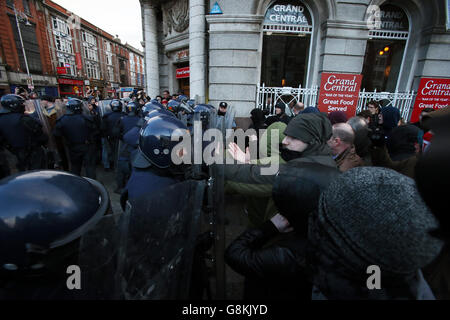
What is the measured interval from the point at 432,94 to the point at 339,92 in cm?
325

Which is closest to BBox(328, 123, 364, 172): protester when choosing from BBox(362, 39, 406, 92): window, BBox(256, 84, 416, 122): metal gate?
BBox(256, 84, 416, 122): metal gate

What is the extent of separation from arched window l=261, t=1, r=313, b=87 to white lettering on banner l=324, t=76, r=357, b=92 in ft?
3.36

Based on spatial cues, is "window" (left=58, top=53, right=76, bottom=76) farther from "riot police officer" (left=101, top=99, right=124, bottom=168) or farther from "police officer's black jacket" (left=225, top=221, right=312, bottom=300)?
"police officer's black jacket" (left=225, top=221, right=312, bottom=300)

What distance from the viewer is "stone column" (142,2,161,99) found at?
979cm

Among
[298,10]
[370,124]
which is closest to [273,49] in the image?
[298,10]

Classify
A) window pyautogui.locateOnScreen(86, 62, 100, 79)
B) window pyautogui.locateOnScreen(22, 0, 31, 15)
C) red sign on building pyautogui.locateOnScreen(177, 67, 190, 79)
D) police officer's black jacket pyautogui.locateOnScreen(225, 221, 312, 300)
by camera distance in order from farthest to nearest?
1. window pyautogui.locateOnScreen(86, 62, 100, 79)
2. window pyautogui.locateOnScreen(22, 0, 31, 15)
3. red sign on building pyautogui.locateOnScreen(177, 67, 190, 79)
4. police officer's black jacket pyautogui.locateOnScreen(225, 221, 312, 300)

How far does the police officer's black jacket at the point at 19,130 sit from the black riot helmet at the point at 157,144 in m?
3.31

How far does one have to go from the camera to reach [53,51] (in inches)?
1107

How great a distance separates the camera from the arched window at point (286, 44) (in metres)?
6.86

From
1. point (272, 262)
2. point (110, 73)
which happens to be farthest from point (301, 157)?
point (110, 73)

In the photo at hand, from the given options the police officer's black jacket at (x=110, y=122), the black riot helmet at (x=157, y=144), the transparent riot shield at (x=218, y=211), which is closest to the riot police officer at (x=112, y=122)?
the police officer's black jacket at (x=110, y=122)

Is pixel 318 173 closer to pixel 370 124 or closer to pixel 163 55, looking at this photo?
pixel 370 124

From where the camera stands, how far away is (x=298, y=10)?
6875 millimetres

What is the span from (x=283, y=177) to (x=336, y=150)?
1.55 m
